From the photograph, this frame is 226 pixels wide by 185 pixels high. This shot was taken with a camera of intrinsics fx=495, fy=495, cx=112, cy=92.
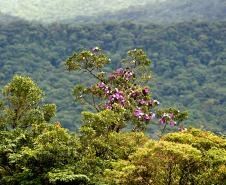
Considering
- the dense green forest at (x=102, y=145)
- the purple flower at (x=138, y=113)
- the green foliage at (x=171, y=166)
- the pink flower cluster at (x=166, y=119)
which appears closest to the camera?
the green foliage at (x=171, y=166)

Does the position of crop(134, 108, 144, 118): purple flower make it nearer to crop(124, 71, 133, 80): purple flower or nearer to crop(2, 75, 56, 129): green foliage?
crop(124, 71, 133, 80): purple flower

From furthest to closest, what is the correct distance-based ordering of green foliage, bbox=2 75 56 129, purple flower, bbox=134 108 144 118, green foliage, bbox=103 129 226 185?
1. purple flower, bbox=134 108 144 118
2. green foliage, bbox=2 75 56 129
3. green foliage, bbox=103 129 226 185

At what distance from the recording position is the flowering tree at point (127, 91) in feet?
73.4

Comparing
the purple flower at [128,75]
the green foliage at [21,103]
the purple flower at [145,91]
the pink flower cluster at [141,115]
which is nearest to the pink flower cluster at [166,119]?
the pink flower cluster at [141,115]

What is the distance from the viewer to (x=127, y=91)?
23578 mm

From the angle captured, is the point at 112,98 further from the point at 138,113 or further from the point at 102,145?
the point at 102,145

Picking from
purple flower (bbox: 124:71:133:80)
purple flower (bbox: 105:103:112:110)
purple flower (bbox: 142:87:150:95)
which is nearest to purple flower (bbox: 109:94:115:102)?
purple flower (bbox: 105:103:112:110)

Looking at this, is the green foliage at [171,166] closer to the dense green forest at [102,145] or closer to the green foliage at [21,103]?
the dense green forest at [102,145]

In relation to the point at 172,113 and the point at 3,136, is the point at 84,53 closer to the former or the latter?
the point at 172,113

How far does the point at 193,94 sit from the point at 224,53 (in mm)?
40301

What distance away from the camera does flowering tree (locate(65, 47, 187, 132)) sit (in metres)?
22.4

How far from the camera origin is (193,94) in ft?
542

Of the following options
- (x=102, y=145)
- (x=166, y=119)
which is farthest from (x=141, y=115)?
(x=102, y=145)

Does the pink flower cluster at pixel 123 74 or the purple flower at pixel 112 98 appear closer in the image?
the purple flower at pixel 112 98
